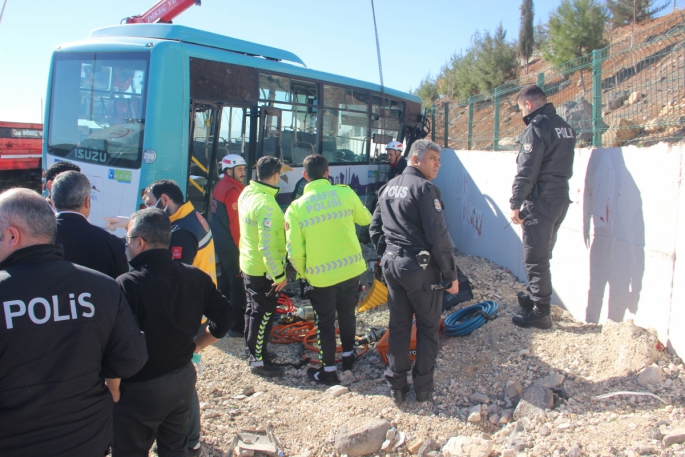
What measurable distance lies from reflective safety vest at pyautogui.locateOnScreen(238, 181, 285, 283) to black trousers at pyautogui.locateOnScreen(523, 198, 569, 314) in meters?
2.21

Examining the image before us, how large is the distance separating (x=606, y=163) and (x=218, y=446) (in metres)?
3.99

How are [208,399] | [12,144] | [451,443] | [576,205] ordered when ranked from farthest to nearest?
[12,144] < [576,205] < [208,399] < [451,443]

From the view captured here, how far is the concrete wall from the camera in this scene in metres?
3.72

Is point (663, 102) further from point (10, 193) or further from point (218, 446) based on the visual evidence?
point (10, 193)

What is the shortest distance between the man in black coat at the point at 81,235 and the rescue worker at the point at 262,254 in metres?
1.43

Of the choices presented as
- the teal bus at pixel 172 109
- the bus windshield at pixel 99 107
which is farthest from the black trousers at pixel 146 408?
the bus windshield at pixel 99 107

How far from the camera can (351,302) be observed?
4.44m

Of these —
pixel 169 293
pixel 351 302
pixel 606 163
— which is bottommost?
pixel 351 302

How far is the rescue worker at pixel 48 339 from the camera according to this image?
1.74 metres

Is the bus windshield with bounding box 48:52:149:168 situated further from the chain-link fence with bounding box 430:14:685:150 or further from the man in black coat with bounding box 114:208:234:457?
the chain-link fence with bounding box 430:14:685:150

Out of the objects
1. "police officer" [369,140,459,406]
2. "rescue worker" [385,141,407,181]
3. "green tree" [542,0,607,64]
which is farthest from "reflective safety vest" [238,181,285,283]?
"green tree" [542,0,607,64]

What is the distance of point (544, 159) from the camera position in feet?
14.5

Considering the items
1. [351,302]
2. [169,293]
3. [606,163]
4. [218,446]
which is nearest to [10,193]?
[169,293]

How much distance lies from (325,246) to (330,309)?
56 cm
